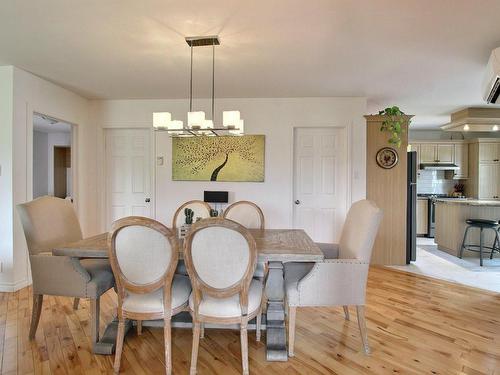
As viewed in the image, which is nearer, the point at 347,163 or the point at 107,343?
the point at 107,343

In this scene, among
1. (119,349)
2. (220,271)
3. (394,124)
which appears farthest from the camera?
(394,124)

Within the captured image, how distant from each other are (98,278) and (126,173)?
8.97ft

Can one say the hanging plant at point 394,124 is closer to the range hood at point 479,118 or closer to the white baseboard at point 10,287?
the range hood at point 479,118

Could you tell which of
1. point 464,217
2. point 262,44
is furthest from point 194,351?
point 464,217

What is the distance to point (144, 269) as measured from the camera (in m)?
1.90

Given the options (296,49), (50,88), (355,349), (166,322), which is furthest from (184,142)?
(355,349)

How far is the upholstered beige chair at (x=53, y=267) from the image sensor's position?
7.06 feet

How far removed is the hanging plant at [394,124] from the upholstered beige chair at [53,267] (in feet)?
12.4

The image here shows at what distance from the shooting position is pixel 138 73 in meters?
3.44

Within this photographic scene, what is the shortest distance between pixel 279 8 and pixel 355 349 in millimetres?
2414

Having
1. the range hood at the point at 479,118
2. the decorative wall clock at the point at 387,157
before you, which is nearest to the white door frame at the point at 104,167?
the decorative wall clock at the point at 387,157

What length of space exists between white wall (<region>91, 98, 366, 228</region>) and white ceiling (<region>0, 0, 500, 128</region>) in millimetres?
302

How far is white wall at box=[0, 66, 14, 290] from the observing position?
329cm

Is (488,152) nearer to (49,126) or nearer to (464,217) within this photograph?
(464,217)
